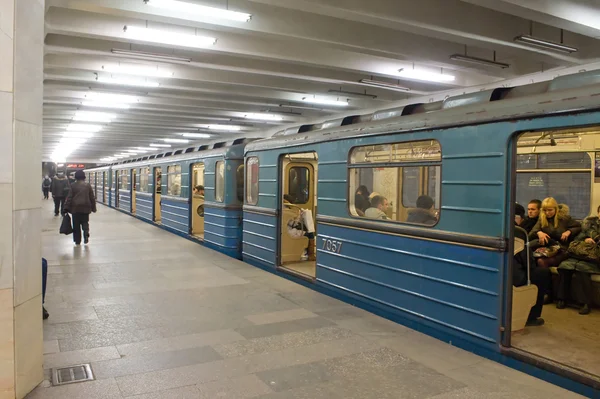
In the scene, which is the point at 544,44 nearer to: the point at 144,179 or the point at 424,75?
the point at 424,75

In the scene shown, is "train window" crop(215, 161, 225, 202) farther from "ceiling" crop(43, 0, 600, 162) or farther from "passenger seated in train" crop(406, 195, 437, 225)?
"passenger seated in train" crop(406, 195, 437, 225)

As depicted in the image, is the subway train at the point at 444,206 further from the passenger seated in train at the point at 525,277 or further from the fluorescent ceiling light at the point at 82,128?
the fluorescent ceiling light at the point at 82,128

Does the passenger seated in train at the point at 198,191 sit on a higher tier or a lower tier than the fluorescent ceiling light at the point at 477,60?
lower

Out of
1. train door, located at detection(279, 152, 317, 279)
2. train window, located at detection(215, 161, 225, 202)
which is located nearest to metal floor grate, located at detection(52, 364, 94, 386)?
train door, located at detection(279, 152, 317, 279)

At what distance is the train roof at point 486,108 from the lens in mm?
3463

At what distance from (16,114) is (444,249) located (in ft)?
11.8

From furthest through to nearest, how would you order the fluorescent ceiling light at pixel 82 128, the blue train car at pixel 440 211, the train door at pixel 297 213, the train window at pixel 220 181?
the fluorescent ceiling light at pixel 82 128
the train window at pixel 220 181
the train door at pixel 297 213
the blue train car at pixel 440 211

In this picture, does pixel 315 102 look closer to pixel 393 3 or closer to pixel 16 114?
pixel 393 3

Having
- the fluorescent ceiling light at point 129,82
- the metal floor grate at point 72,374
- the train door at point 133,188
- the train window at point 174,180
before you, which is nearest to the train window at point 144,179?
the train door at point 133,188

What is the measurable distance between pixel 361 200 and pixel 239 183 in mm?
4298

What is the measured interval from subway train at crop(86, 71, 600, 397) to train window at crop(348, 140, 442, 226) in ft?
0.05

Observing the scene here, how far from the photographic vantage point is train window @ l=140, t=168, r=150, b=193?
16.2m

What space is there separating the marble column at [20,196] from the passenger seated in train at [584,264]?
5.28 m

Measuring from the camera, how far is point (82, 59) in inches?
354
